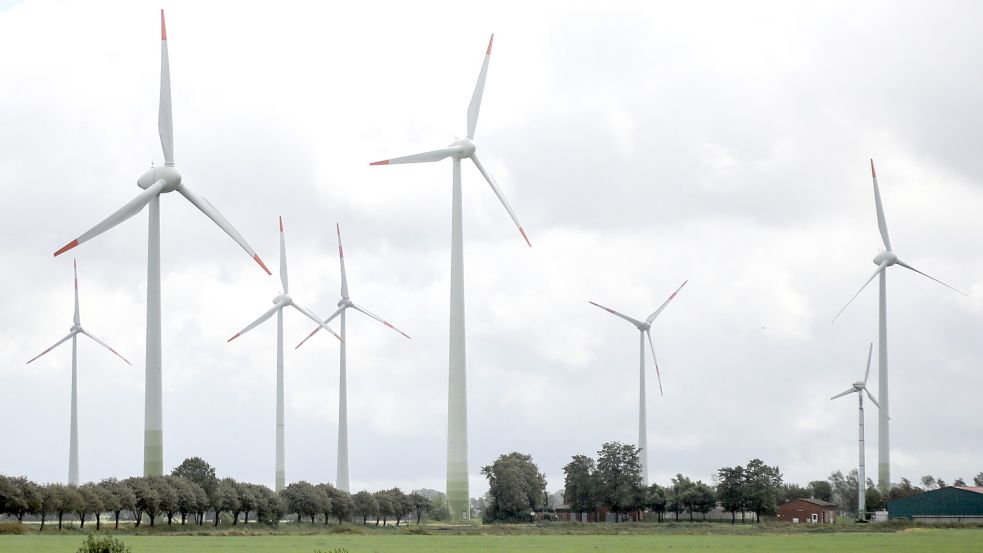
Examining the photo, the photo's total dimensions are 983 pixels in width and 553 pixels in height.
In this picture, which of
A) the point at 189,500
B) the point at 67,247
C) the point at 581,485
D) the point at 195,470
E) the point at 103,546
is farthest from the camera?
the point at 581,485

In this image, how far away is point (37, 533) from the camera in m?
105

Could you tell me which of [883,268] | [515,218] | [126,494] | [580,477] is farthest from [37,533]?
[883,268]

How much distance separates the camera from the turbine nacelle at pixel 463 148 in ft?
442

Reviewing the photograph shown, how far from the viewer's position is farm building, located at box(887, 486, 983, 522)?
166000 mm

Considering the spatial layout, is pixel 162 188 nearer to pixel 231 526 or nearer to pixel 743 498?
pixel 231 526

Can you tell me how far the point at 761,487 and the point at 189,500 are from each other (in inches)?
3213

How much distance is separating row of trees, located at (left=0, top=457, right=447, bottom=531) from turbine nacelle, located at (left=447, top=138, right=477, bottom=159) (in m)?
41.3

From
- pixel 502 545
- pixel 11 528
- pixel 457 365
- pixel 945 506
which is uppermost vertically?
pixel 457 365

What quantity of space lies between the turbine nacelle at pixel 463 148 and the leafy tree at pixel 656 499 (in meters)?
62.5

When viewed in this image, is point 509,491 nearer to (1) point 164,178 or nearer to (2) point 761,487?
(2) point 761,487

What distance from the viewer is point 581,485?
598 ft

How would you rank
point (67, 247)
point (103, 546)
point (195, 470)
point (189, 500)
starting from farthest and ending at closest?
1. point (195, 470)
2. point (189, 500)
3. point (67, 247)
4. point (103, 546)

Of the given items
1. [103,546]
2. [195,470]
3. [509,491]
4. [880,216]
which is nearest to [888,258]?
[880,216]

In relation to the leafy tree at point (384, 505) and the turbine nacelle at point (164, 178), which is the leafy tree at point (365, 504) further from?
the turbine nacelle at point (164, 178)
